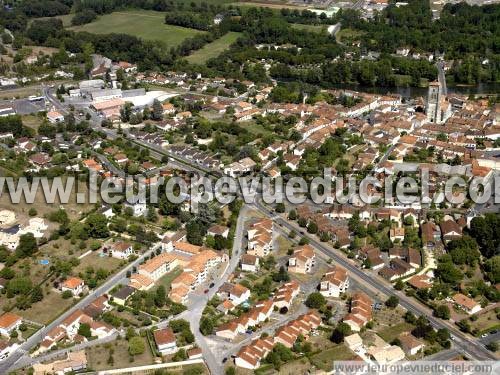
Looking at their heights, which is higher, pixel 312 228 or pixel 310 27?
pixel 310 27

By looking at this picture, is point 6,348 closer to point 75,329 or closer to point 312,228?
point 75,329

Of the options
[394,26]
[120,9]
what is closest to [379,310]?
[394,26]

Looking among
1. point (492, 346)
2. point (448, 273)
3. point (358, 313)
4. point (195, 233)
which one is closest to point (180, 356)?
point (358, 313)

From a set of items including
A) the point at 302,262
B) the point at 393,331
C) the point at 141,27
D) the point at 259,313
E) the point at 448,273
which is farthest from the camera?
the point at 141,27

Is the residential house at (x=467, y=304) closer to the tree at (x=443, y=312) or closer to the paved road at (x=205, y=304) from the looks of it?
the tree at (x=443, y=312)

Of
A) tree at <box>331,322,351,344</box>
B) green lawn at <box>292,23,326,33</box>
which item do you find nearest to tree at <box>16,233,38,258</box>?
tree at <box>331,322,351,344</box>

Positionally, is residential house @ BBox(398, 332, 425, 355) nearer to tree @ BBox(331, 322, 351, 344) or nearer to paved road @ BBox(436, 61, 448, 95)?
tree @ BBox(331, 322, 351, 344)

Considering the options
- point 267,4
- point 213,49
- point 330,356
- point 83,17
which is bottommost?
point 330,356
